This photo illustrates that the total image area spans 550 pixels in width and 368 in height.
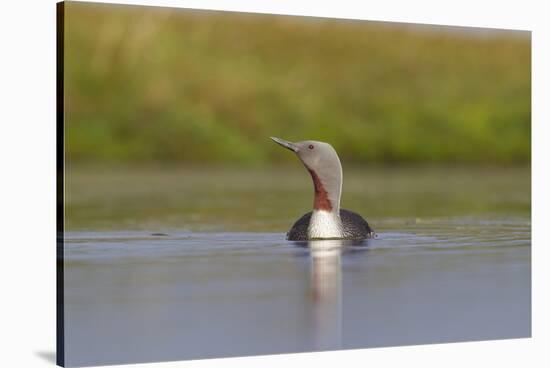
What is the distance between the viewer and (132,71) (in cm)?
920

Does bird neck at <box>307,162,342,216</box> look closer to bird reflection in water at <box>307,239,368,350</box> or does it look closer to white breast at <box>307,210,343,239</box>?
white breast at <box>307,210,343,239</box>

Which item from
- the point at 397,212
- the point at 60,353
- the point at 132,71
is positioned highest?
the point at 132,71

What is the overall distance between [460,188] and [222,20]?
2947 millimetres

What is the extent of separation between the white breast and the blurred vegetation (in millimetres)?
530

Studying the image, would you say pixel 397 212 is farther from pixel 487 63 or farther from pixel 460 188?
pixel 487 63

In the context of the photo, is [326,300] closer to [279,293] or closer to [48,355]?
[279,293]

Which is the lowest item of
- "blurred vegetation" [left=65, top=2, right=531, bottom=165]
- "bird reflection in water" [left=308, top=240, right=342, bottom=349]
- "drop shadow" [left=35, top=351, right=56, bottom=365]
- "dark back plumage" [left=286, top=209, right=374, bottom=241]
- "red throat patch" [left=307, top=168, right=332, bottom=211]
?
"drop shadow" [left=35, top=351, right=56, bottom=365]

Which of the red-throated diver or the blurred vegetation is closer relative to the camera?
the blurred vegetation

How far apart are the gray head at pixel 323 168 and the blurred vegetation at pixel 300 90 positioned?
311 millimetres

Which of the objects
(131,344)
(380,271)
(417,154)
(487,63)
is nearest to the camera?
(131,344)

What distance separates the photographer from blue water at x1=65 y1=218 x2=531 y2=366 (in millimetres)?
7215

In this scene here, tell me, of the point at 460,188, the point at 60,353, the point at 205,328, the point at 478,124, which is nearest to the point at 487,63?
→ the point at 478,124

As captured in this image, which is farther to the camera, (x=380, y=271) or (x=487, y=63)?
(x=487, y=63)

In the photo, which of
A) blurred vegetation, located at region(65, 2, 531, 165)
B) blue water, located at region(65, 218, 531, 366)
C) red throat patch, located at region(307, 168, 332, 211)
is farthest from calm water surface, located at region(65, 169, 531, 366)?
blurred vegetation, located at region(65, 2, 531, 165)
